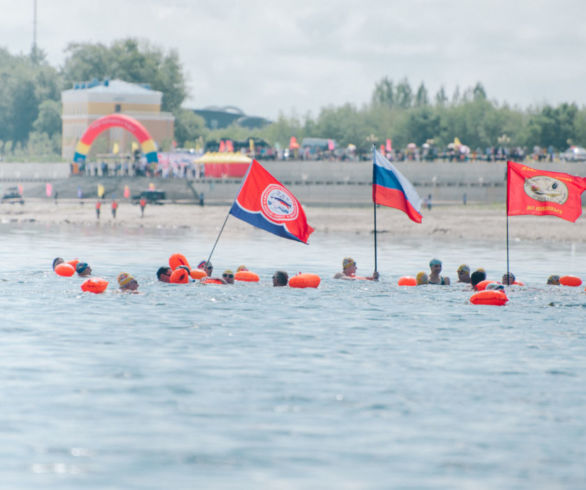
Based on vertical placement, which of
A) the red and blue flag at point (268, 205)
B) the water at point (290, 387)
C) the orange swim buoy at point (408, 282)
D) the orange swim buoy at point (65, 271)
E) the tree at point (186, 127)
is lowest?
the water at point (290, 387)

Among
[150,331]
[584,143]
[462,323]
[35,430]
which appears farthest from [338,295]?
[584,143]

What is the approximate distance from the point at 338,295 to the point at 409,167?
203 ft

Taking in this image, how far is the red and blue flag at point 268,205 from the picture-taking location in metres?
26.0

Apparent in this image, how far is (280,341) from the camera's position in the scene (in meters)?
20.1

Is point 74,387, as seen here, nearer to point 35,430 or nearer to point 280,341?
point 35,430

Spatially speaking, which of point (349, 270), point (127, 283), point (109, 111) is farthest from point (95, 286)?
point (109, 111)

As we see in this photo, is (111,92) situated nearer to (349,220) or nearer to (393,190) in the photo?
(349,220)

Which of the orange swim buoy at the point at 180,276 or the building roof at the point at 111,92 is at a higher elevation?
the building roof at the point at 111,92

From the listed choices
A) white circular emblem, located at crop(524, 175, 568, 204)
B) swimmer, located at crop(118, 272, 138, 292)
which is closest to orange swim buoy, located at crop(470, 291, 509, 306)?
white circular emblem, located at crop(524, 175, 568, 204)

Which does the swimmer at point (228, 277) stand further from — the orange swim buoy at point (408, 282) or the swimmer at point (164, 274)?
the orange swim buoy at point (408, 282)

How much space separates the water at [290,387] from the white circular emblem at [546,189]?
245cm

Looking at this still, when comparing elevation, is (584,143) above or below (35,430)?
above

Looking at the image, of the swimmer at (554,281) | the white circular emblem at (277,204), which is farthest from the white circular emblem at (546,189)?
the white circular emblem at (277,204)

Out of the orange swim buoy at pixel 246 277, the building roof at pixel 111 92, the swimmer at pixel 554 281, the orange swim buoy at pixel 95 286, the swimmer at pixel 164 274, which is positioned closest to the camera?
the orange swim buoy at pixel 95 286
